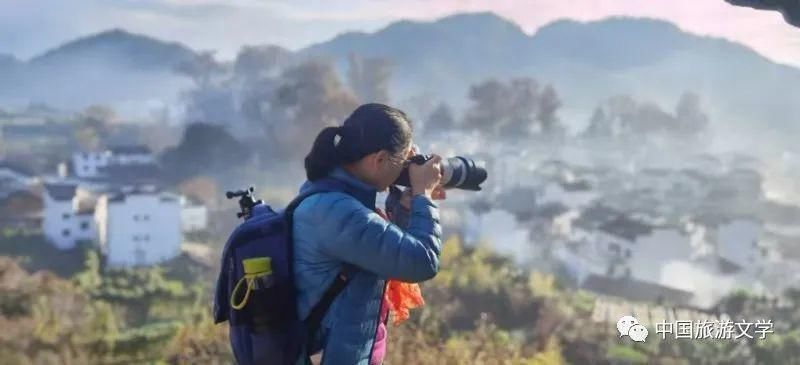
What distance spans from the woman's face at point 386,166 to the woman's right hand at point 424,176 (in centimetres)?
2

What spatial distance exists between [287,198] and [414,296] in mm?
2674

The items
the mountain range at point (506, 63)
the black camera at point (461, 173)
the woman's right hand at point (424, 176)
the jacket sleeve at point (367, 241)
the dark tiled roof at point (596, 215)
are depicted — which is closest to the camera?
the jacket sleeve at point (367, 241)

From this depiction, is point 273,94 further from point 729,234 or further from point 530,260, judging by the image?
point 729,234

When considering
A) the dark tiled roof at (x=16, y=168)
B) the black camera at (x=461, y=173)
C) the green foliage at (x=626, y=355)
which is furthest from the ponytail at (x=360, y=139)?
the dark tiled roof at (x=16, y=168)

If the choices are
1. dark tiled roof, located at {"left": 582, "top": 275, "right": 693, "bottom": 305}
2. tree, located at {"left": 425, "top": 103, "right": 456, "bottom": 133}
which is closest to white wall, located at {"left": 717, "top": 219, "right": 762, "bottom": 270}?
dark tiled roof, located at {"left": 582, "top": 275, "right": 693, "bottom": 305}

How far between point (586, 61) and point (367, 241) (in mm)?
3187

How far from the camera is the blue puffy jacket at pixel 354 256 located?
3.47 ft

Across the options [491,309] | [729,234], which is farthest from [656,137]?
[491,309]

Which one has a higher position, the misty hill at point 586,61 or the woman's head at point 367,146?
the misty hill at point 586,61

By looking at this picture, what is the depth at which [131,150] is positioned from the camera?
158 inches

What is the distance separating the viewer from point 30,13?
12.5 ft

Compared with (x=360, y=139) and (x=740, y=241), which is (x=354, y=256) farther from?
(x=740, y=241)

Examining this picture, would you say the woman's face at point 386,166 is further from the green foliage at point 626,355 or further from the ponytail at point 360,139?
the green foliage at point 626,355

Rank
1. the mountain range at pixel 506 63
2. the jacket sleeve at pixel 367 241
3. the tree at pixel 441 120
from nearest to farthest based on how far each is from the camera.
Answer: the jacket sleeve at pixel 367 241 < the mountain range at pixel 506 63 < the tree at pixel 441 120
